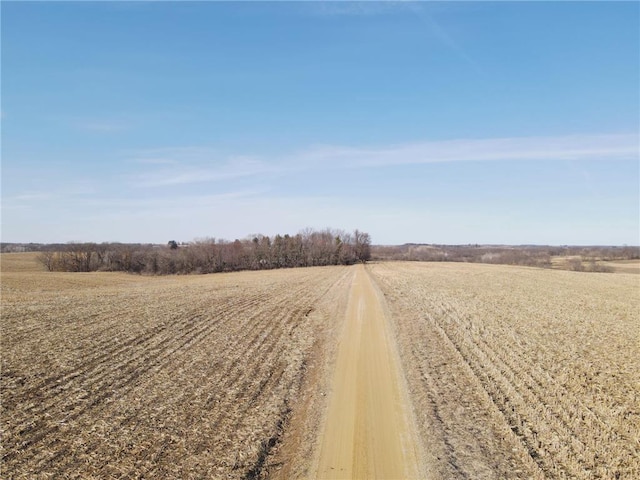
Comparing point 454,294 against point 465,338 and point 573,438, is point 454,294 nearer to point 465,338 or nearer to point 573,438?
point 465,338

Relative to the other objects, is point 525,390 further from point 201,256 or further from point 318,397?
point 201,256

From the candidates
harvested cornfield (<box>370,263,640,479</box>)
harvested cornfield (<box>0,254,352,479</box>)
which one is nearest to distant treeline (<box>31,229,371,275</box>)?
harvested cornfield (<box>0,254,352,479</box>)

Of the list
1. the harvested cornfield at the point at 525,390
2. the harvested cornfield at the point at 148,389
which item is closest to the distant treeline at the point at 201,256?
the harvested cornfield at the point at 148,389

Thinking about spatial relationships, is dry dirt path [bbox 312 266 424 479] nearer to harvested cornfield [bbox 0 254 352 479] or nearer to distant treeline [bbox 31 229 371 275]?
harvested cornfield [bbox 0 254 352 479]

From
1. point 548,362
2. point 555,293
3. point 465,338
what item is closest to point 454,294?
point 555,293

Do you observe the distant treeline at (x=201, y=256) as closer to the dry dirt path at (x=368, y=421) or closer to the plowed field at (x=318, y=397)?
the plowed field at (x=318, y=397)

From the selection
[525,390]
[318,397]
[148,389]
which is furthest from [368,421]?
[148,389]
